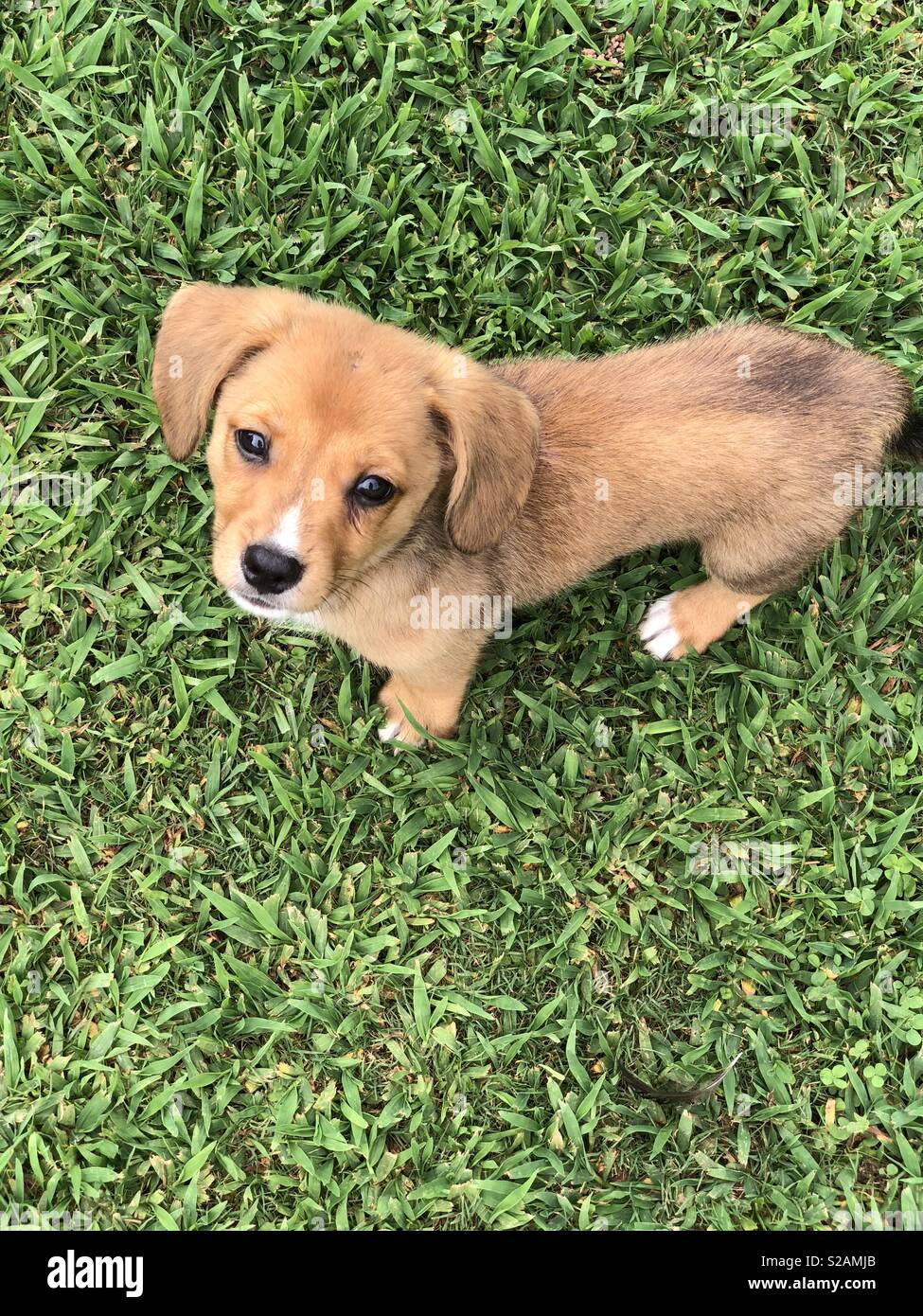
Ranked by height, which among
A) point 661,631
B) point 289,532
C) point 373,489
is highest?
point 373,489

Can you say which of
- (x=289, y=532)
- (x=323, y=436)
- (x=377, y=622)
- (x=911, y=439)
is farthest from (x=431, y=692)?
(x=911, y=439)

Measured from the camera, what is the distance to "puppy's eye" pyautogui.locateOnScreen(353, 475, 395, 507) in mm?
3203

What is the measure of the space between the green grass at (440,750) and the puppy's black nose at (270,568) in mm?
1484

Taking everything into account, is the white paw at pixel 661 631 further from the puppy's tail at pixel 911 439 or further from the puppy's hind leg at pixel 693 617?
the puppy's tail at pixel 911 439

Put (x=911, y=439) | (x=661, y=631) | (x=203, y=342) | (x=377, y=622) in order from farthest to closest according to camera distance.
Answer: (x=661, y=631) → (x=911, y=439) → (x=377, y=622) → (x=203, y=342)

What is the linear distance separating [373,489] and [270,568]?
17.4 inches

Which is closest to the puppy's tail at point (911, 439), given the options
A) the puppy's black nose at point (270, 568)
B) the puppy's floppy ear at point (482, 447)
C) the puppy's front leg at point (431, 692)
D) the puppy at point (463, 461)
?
the puppy at point (463, 461)

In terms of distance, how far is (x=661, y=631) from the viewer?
479cm

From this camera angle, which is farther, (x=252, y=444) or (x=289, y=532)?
(x=252, y=444)

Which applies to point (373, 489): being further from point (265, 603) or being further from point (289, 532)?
point (265, 603)

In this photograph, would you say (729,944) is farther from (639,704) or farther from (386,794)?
(386,794)

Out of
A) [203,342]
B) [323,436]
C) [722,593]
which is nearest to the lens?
[323,436]

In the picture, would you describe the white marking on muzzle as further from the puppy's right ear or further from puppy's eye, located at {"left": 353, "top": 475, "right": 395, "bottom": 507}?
the puppy's right ear

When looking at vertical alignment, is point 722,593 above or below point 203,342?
below
